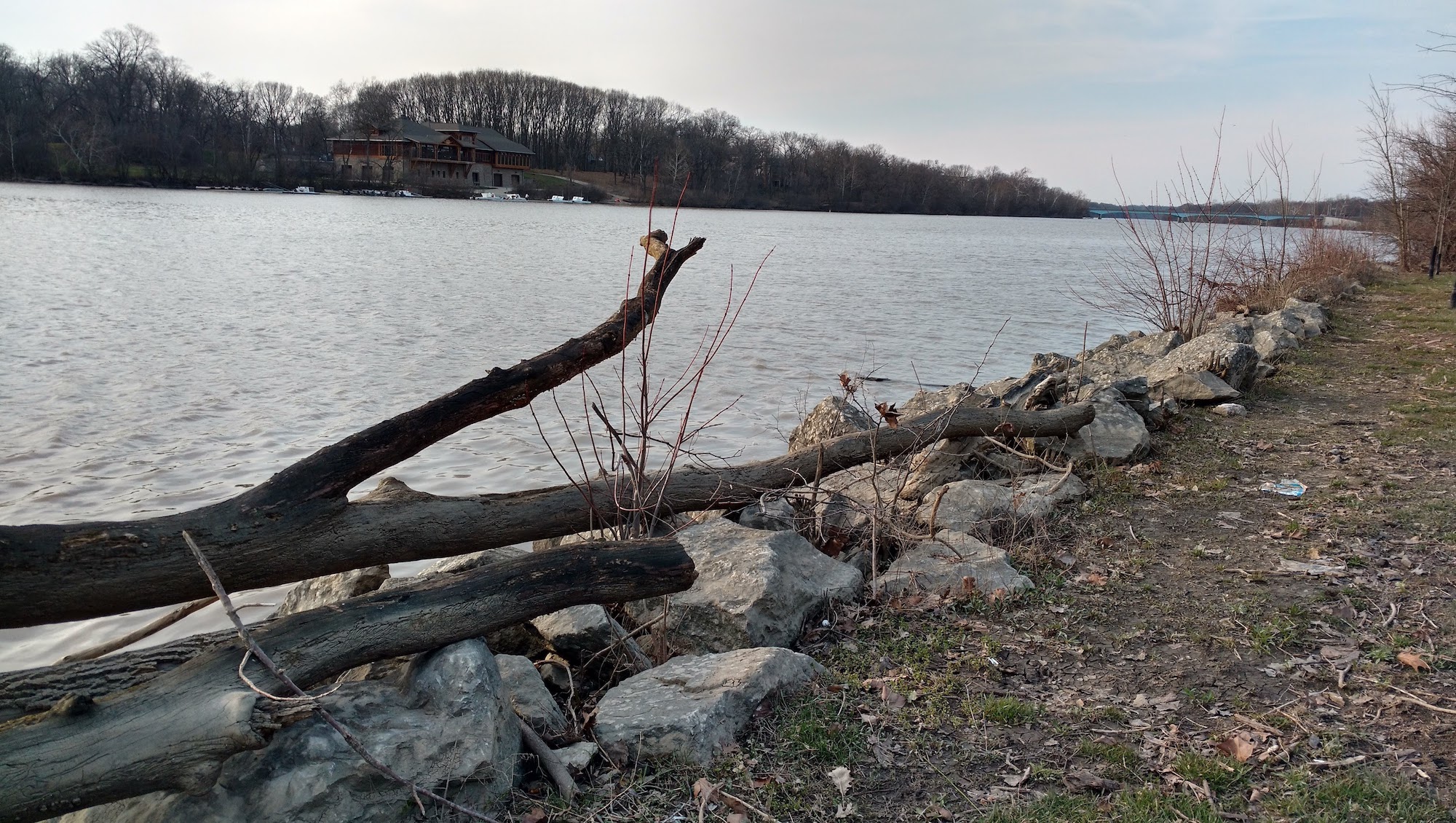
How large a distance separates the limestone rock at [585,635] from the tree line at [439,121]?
245 ft

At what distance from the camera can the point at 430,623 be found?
10.6ft

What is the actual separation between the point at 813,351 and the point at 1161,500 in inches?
379

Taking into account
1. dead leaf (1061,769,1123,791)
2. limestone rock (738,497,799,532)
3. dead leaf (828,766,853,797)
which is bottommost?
dead leaf (828,766,853,797)

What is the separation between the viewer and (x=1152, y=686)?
12.6 ft

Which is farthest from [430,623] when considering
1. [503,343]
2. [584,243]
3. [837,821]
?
[584,243]

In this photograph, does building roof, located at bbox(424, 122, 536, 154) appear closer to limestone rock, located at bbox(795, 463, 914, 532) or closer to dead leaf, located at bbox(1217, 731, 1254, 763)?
limestone rock, located at bbox(795, 463, 914, 532)

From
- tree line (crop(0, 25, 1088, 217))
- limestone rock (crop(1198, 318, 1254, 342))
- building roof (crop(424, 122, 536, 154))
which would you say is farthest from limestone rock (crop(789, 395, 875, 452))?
building roof (crop(424, 122, 536, 154))

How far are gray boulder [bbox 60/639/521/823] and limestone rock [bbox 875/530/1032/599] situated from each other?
7.78 feet

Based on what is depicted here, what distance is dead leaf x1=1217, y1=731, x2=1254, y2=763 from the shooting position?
10.7ft

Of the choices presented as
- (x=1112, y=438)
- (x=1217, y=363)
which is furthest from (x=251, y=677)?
(x=1217, y=363)

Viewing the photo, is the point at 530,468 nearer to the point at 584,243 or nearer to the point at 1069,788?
the point at 1069,788

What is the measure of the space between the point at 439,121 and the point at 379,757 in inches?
5021

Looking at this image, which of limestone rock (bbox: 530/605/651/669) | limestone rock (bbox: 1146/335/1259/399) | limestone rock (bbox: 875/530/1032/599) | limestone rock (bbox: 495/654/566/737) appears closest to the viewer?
limestone rock (bbox: 495/654/566/737)

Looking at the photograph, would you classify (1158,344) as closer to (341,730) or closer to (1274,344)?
(1274,344)
